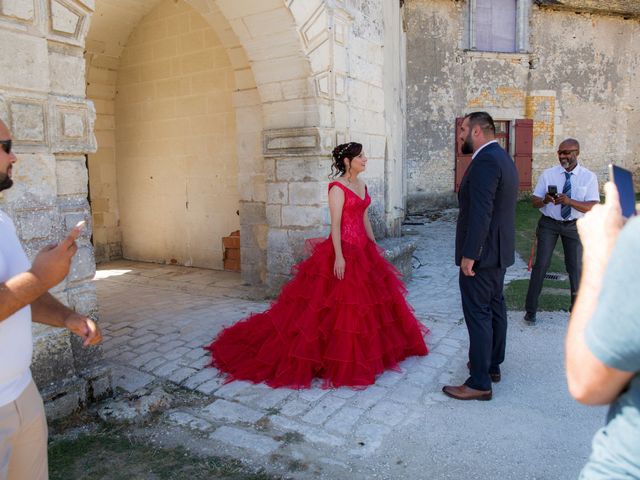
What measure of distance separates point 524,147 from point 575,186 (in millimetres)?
10839

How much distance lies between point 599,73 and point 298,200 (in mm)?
13781

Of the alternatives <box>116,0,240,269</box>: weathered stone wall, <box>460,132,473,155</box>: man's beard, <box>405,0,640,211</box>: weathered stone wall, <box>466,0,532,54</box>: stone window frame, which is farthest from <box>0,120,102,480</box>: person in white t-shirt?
<box>466,0,532,54</box>: stone window frame

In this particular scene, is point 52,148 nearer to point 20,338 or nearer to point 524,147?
point 20,338

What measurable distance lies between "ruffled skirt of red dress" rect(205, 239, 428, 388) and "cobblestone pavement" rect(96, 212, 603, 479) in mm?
138

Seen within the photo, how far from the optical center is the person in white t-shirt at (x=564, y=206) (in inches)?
190

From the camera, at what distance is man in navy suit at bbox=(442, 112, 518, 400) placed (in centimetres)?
336

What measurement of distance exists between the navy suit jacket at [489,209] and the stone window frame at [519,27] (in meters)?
12.3

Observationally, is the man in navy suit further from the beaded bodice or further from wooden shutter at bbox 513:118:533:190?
wooden shutter at bbox 513:118:533:190

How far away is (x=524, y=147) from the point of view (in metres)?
14.9

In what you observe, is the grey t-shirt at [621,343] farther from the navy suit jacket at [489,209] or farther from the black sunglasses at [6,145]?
the navy suit jacket at [489,209]

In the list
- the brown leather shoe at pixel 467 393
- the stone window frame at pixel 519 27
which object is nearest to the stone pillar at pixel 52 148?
the brown leather shoe at pixel 467 393

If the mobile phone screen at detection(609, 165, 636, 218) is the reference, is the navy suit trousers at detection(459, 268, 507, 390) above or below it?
below

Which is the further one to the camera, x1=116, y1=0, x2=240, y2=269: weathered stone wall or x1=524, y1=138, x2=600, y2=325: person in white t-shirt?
x1=116, y1=0, x2=240, y2=269: weathered stone wall

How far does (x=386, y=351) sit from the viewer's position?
4031 mm
